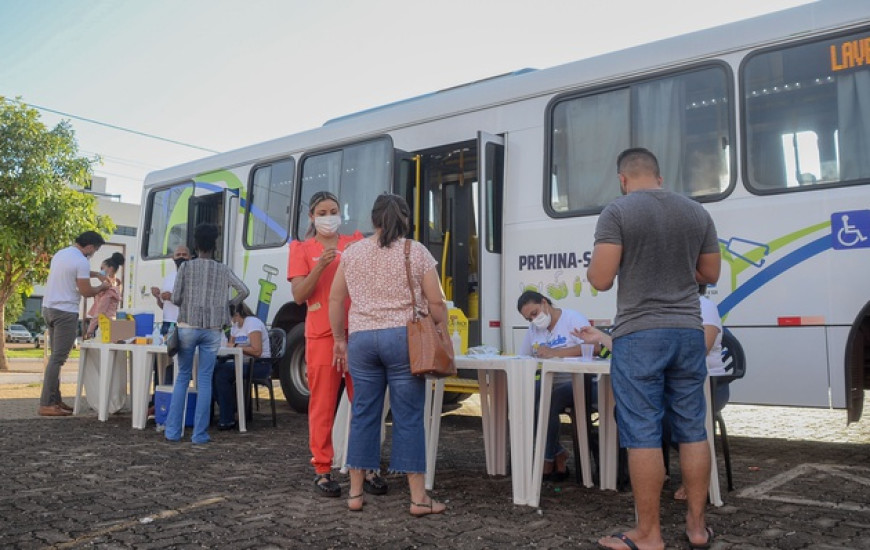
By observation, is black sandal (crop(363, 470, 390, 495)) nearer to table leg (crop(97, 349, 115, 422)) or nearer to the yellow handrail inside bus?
the yellow handrail inside bus

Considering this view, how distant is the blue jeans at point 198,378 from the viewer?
6.48 meters

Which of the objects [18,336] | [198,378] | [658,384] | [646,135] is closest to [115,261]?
[198,378]

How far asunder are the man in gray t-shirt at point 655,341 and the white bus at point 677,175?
1236 mm

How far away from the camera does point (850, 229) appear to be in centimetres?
515

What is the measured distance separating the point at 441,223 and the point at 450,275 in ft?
2.01

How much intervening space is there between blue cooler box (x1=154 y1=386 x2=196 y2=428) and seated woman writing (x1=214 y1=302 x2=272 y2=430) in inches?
10.4

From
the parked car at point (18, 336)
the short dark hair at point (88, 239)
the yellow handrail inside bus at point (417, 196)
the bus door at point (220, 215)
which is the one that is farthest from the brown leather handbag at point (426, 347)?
the parked car at point (18, 336)

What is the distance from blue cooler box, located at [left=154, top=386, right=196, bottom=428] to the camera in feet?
23.5

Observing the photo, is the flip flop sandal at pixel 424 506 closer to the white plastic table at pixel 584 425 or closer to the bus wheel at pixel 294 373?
→ the white plastic table at pixel 584 425

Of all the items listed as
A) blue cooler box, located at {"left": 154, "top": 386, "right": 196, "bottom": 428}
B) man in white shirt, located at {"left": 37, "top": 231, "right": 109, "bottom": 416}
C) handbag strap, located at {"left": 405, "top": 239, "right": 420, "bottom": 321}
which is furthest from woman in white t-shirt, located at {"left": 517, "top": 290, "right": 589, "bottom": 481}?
man in white shirt, located at {"left": 37, "top": 231, "right": 109, "bottom": 416}

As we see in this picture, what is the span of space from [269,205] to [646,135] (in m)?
5.05

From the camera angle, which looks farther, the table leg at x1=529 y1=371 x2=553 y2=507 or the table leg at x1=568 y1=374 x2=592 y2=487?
the table leg at x1=568 y1=374 x2=592 y2=487

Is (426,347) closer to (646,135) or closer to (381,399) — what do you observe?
(381,399)

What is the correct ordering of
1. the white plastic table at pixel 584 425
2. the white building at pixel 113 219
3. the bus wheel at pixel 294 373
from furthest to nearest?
the white building at pixel 113 219
the bus wheel at pixel 294 373
the white plastic table at pixel 584 425
